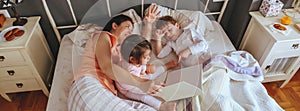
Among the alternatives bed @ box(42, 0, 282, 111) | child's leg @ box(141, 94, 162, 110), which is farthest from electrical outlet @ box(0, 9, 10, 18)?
child's leg @ box(141, 94, 162, 110)

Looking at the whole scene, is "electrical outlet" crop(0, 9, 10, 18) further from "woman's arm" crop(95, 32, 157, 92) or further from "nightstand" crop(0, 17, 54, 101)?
"woman's arm" crop(95, 32, 157, 92)

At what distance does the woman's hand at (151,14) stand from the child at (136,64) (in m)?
0.31

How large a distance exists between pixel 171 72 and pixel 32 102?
1.10 metres

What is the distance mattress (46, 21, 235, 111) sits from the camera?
1189mm

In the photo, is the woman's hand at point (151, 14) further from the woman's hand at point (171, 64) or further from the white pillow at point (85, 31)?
the woman's hand at point (171, 64)

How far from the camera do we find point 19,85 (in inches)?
58.8

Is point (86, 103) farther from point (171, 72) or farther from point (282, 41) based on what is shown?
point (282, 41)

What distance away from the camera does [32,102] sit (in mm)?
1632

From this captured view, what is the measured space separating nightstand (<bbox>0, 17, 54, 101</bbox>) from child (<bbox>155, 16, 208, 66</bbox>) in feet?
2.51

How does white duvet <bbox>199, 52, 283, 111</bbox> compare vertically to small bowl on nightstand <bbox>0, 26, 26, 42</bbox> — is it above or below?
below

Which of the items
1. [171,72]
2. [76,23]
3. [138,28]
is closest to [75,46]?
[76,23]

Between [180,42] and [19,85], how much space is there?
1.10 m

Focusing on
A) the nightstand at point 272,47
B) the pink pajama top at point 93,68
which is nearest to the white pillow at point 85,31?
the pink pajama top at point 93,68

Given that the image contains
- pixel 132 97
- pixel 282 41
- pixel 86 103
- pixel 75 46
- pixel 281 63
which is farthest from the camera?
pixel 281 63
